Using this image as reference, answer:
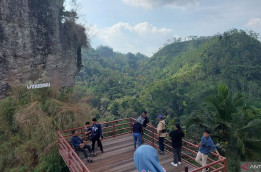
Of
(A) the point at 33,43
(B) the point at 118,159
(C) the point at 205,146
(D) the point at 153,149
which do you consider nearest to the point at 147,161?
(D) the point at 153,149

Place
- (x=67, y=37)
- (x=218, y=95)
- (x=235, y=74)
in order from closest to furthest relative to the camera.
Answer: (x=218, y=95)
(x=67, y=37)
(x=235, y=74)

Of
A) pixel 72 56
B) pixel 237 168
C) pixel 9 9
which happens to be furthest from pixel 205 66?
pixel 9 9

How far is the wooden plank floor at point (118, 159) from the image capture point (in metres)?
5.60

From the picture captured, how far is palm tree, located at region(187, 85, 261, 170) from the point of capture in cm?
964

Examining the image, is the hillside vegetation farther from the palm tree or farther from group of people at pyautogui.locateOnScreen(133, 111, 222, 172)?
the palm tree

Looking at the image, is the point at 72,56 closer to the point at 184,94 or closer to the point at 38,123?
the point at 38,123

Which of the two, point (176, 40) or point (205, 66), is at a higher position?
point (176, 40)

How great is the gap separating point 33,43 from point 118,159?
1159 centimetres

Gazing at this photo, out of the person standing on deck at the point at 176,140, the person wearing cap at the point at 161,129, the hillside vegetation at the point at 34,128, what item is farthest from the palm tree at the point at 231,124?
the hillside vegetation at the point at 34,128

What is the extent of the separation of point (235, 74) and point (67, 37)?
83.7ft

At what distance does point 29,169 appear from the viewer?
8031 millimetres

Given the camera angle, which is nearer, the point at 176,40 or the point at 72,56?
the point at 72,56

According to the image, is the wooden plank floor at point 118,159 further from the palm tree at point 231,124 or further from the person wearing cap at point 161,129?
the palm tree at point 231,124

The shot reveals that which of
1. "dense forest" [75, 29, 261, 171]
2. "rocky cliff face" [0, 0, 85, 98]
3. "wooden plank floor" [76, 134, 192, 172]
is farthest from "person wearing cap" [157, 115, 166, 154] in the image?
"rocky cliff face" [0, 0, 85, 98]
